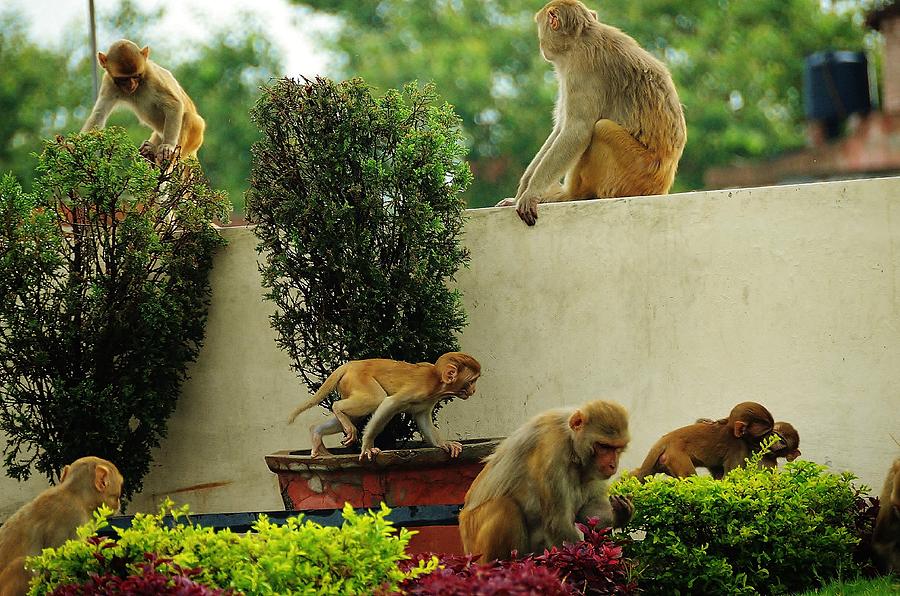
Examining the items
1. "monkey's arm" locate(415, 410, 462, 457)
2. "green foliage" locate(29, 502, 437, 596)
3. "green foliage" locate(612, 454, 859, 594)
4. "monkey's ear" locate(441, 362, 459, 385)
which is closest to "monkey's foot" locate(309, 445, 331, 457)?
"monkey's arm" locate(415, 410, 462, 457)

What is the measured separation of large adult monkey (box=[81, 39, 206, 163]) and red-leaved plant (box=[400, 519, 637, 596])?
14.9 ft

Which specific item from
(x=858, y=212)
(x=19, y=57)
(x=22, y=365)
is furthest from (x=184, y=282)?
(x=19, y=57)

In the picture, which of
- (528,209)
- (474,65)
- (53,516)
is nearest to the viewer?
(53,516)

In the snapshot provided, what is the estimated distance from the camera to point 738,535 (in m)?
5.28

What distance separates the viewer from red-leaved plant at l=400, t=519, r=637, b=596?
3.79 metres

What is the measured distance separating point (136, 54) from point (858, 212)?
4.74 meters

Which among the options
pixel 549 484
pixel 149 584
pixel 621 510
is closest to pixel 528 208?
pixel 621 510

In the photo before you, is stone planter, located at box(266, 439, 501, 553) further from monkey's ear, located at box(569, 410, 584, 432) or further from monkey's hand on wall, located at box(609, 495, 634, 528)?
monkey's ear, located at box(569, 410, 584, 432)

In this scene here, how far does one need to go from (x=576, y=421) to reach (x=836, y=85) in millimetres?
20242

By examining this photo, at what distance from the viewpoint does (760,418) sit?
6.00 metres

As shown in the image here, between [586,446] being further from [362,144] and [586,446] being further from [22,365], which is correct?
[22,365]

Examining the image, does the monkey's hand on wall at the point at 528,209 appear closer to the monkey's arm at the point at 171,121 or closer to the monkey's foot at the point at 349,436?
the monkey's foot at the point at 349,436

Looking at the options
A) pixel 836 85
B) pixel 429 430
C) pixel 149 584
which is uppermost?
pixel 836 85

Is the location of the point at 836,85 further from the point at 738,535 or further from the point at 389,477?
the point at 738,535
